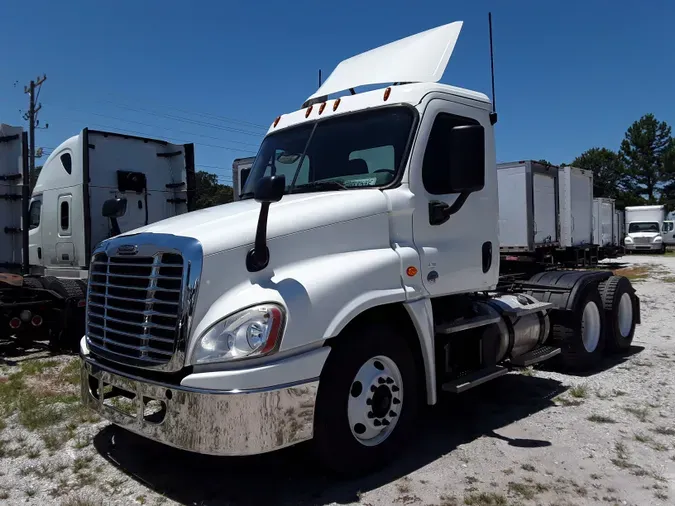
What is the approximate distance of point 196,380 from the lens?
11.3 ft

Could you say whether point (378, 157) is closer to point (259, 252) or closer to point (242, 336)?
point (259, 252)

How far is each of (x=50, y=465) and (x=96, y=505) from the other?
3.20 ft

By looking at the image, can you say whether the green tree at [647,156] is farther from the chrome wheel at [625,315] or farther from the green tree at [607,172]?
the chrome wheel at [625,315]

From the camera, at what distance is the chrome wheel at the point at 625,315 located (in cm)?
827

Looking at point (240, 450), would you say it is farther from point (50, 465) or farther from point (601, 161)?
point (601, 161)

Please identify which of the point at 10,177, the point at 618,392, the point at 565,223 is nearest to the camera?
the point at 618,392

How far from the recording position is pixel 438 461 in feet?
14.6

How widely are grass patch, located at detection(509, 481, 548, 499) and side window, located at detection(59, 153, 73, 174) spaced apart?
892 centimetres

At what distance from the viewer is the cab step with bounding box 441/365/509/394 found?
4746 millimetres

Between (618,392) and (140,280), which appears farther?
(618,392)

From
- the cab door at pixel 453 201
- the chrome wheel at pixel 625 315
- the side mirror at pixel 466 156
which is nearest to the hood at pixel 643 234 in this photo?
the chrome wheel at pixel 625 315

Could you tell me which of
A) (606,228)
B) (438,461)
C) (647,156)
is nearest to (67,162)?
(438,461)

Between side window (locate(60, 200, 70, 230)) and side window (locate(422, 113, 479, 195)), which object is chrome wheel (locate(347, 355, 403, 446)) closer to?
side window (locate(422, 113, 479, 195))

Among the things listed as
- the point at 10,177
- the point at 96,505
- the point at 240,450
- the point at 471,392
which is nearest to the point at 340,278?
the point at 240,450
